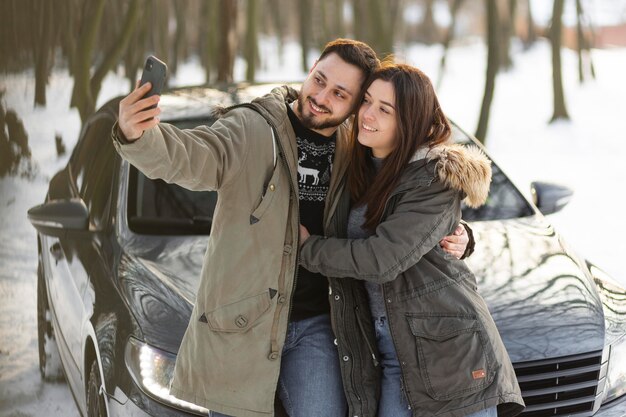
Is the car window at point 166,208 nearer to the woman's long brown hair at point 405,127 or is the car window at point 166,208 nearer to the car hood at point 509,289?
the car hood at point 509,289

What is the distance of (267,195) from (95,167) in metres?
2.01

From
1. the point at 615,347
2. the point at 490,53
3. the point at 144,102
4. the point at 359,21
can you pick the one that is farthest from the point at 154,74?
the point at 359,21

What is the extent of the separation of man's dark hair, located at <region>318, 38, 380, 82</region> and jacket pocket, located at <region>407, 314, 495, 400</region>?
708mm

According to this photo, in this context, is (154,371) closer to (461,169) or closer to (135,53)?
(461,169)

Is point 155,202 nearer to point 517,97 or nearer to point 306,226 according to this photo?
point 306,226

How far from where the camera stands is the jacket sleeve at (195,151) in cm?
214

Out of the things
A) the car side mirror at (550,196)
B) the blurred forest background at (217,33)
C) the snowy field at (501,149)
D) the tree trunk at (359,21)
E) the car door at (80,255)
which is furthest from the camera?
the tree trunk at (359,21)

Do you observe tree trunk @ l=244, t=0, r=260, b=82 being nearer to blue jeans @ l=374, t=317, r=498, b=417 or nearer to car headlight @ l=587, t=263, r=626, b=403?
car headlight @ l=587, t=263, r=626, b=403

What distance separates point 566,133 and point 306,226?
13015 millimetres

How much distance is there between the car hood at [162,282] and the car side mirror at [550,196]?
1578 millimetres

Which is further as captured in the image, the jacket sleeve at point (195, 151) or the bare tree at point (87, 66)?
the bare tree at point (87, 66)

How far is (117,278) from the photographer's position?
3.31 metres

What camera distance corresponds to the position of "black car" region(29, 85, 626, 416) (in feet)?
9.73

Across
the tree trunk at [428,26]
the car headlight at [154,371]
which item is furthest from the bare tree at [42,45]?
the tree trunk at [428,26]
